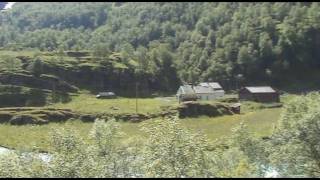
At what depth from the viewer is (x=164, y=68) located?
632ft

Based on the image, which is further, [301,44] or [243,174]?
[301,44]

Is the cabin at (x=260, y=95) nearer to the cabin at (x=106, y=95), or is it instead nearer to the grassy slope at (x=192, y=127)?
the grassy slope at (x=192, y=127)

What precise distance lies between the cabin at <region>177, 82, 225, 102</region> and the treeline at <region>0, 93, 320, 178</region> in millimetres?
100377

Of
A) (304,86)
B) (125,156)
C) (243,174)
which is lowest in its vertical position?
(304,86)

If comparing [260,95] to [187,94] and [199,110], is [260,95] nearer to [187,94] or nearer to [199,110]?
[187,94]

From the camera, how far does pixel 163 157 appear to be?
31.1m

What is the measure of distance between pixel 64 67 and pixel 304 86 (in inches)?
2909

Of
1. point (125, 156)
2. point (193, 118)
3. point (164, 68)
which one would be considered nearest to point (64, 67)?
point (164, 68)

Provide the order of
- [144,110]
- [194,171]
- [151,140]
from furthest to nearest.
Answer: [144,110] → [151,140] → [194,171]

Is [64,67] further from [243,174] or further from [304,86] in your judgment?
[243,174]

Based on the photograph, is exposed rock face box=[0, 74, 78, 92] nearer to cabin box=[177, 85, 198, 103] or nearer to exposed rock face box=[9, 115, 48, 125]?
cabin box=[177, 85, 198, 103]

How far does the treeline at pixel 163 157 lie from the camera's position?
3025 centimetres

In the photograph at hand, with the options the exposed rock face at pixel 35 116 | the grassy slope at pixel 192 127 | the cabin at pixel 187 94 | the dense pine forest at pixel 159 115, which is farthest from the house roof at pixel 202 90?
the exposed rock face at pixel 35 116

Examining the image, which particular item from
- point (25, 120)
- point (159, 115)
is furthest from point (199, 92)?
point (25, 120)
